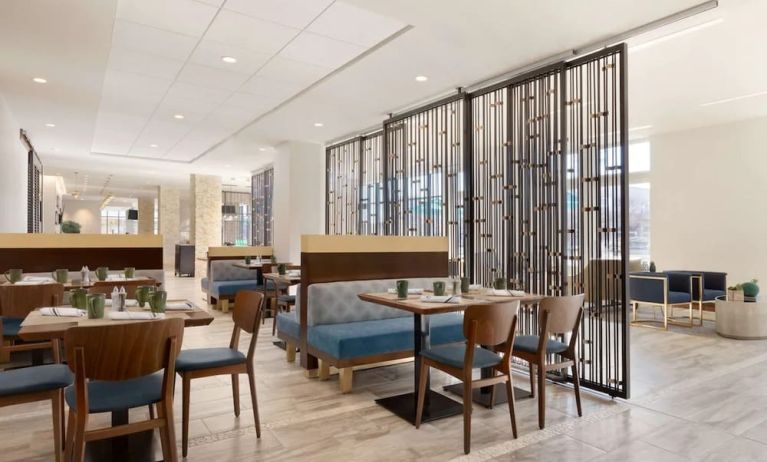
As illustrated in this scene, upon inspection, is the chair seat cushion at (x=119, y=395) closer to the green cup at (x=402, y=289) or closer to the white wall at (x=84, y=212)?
the green cup at (x=402, y=289)

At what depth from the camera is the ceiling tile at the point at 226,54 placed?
455 cm

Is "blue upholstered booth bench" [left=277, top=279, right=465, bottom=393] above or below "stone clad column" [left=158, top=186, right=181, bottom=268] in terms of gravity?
below

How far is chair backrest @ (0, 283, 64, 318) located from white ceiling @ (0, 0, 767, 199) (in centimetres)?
220

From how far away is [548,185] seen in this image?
14.7 feet

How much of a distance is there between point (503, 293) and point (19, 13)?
4.53 m

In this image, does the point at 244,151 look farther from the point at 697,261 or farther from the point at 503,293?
the point at 697,261

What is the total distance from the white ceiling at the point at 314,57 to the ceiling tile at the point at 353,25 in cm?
2

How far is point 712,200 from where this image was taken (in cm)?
772

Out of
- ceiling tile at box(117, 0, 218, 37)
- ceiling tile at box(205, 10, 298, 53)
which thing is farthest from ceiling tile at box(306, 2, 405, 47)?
ceiling tile at box(117, 0, 218, 37)

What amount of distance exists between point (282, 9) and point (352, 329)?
274 cm

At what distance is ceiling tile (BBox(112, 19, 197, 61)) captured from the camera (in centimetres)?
416

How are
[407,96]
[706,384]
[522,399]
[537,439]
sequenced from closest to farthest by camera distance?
1. [537,439]
2. [522,399]
3. [706,384]
4. [407,96]

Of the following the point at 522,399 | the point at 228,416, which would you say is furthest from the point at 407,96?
the point at 228,416

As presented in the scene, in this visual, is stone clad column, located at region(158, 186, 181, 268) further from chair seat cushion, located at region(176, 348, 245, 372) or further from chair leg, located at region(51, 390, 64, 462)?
chair leg, located at region(51, 390, 64, 462)
